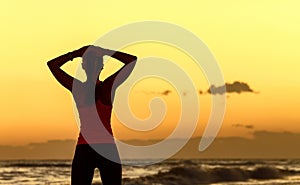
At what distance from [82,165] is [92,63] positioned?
0.87 metres

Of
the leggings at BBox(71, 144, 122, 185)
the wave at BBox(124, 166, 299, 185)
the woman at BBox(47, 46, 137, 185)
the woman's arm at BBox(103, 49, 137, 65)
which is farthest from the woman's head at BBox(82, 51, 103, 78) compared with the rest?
the wave at BBox(124, 166, 299, 185)

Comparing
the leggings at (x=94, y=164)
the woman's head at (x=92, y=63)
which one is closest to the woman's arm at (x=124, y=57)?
the woman's head at (x=92, y=63)

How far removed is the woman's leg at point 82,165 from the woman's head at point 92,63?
629 mm

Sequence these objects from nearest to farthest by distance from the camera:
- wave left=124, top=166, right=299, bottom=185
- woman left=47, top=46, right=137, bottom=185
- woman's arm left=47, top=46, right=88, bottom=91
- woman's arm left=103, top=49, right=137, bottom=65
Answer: woman left=47, top=46, right=137, bottom=185
woman's arm left=47, top=46, right=88, bottom=91
woman's arm left=103, top=49, right=137, bottom=65
wave left=124, top=166, right=299, bottom=185

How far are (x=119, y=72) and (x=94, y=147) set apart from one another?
26.3 inches

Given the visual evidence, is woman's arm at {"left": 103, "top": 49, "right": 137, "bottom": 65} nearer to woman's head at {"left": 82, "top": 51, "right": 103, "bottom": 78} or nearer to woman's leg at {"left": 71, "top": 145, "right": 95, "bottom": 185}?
woman's head at {"left": 82, "top": 51, "right": 103, "bottom": 78}

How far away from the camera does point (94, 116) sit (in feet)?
19.8

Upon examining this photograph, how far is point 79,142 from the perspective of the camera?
6090mm

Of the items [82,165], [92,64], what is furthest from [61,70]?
[82,165]

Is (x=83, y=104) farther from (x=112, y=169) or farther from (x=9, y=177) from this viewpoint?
(x=9, y=177)

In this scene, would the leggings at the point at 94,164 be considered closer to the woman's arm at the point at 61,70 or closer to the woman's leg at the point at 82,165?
the woman's leg at the point at 82,165

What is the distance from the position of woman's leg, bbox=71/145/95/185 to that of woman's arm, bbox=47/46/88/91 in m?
0.54

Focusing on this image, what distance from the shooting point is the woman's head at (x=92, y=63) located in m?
6.05

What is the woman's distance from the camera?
19.8ft
